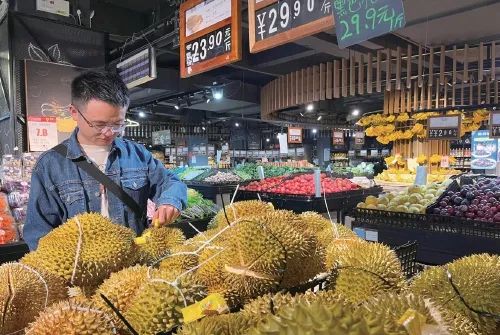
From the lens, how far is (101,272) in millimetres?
1056

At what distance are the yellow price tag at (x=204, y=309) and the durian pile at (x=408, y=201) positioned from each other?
270 cm

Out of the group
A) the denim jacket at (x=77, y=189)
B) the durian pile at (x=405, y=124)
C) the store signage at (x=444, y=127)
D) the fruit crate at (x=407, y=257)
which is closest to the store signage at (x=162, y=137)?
the durian pile at (x=405, y=124)

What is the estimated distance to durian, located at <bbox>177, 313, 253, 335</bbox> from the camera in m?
0.69

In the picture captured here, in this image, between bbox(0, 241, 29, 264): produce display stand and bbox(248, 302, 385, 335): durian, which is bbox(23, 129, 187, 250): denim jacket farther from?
bbox(0, 241, 29, 264): produce display stand

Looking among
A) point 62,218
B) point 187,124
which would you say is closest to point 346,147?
point 187,124

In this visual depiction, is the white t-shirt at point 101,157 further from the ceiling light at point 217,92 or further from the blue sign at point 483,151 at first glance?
the blue sign at point 483,151

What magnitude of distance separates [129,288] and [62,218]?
1.20 m

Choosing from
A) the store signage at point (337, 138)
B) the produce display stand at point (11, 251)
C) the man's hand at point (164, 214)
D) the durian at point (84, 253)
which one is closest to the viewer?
the durian at point (84, 253)

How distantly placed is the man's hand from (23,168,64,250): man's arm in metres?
0.60

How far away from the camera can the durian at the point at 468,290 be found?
0.93m

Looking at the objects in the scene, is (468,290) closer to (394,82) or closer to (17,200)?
(17,200)

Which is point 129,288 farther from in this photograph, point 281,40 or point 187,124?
point 187,124

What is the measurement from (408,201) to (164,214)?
2695mm

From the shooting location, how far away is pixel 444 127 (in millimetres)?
6203
